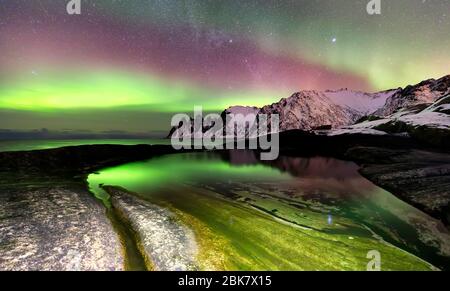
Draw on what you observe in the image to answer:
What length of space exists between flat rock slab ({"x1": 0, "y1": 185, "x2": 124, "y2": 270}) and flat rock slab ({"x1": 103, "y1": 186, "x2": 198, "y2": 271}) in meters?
1.66

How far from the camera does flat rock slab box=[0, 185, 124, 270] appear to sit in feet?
46.1

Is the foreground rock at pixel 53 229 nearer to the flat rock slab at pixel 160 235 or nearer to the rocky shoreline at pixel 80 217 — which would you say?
the rocky shoreline at pixel 80 217

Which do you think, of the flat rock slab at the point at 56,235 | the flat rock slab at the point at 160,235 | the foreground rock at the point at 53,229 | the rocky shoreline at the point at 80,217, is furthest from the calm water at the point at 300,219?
the flat rock slab at the point at 56,235

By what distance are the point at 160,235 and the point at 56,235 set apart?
6.95 metres

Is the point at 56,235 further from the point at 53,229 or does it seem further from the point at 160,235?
the point at 160,235

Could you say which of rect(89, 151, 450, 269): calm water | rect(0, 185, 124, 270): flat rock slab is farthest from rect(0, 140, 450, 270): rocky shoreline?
rect(89, 151, 450, 269): calm water

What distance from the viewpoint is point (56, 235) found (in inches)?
687

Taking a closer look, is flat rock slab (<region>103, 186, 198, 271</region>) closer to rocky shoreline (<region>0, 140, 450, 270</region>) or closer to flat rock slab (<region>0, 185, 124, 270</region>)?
rocky shoreline (<region>0, 140, 450, 270</region>)

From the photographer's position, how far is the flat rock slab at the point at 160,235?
14.4 metres

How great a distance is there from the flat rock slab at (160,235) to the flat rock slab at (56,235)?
166cm

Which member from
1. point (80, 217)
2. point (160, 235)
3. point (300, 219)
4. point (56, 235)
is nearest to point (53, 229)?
point (56, 235)
